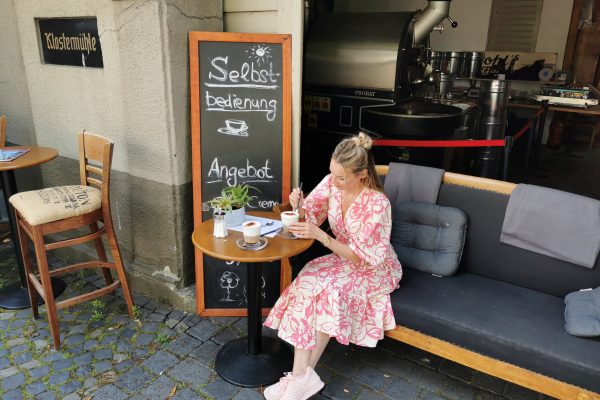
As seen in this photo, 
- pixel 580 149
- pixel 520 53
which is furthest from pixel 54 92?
pixel 580 149

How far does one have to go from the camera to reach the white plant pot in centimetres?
273

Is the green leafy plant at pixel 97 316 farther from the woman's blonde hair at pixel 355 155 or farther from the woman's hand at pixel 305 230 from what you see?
the woman's blonde hair at pixel 355 155

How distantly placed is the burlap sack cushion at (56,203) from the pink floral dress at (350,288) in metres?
1.46

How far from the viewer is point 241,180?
3301mm

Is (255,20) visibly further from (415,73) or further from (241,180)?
(415,73)

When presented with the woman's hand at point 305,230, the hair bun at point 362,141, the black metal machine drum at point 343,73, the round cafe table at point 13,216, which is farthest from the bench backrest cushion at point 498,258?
the round cafe table at point 13,216

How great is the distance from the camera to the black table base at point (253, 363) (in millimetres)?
2762

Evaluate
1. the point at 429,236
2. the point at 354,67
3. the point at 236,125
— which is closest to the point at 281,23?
the point at 236,125

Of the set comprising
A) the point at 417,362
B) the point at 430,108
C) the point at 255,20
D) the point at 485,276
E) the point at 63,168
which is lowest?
the point at 417,362

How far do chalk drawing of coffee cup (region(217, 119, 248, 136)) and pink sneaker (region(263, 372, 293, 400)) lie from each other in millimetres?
1640

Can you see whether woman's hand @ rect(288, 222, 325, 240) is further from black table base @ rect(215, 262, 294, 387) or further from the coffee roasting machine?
the coffee roasting machine

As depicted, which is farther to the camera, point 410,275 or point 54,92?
point 54,92

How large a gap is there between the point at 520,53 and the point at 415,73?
446cm

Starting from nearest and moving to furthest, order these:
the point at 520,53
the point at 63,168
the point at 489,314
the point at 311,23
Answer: the point at 489,314
the point at 63,168
the point at 311,23
the point at 520,53
